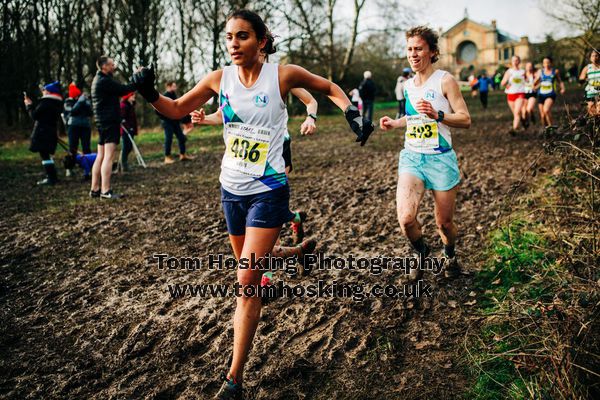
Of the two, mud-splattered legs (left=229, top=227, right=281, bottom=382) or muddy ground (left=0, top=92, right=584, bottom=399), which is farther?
muddy ground (left=0, top=92, right=584, bottom=399)

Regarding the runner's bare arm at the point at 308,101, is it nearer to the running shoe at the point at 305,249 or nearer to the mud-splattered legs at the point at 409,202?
the mud-splattered legs at the point at 409,202

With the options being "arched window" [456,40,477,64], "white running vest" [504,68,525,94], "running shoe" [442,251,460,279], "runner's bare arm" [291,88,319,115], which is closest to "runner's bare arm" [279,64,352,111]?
"runner's bare arm" [291,88,319,115]

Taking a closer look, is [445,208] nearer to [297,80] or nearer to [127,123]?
[297,80]

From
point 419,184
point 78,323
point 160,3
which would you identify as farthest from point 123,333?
point 160,3

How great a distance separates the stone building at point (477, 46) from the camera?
83.4 meters

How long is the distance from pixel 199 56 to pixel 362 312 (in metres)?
26.6

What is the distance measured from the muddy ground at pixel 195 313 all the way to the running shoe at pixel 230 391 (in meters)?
0.14

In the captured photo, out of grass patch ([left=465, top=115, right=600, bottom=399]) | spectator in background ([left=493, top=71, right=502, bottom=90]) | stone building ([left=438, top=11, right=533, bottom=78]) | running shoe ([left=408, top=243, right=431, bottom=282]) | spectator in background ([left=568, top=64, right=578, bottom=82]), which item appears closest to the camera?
grass patch ([left=465, top=115, right=600, bottom=399])

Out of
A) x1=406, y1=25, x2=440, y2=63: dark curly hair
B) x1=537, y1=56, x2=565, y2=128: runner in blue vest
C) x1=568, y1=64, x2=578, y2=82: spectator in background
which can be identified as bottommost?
x1=406, y1=25, x2=440, y2=63: dark curly hair

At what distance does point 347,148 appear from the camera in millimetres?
12680

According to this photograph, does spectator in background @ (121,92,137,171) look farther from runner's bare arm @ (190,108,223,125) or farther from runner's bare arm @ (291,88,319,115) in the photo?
runner's bare arm @ (190,108,223,125)

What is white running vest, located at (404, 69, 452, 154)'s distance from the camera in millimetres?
3941

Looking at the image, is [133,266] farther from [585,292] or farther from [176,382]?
[585,292]

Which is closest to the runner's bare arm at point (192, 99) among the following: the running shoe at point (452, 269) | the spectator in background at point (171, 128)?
the running shoe at point (452, 269)
